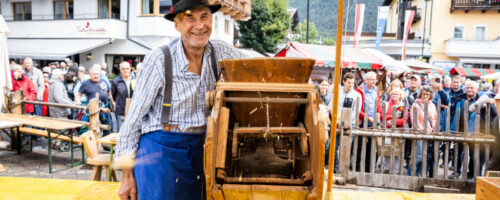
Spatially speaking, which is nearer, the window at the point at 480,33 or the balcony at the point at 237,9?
the balcony at the point at 237,9

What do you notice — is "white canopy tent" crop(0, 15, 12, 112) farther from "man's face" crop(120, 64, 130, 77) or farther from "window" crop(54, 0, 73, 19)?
"window" crop(54, 0, 73, 19)

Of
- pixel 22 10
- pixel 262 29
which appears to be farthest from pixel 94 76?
pixel 262 29

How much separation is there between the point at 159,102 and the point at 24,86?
6964mm

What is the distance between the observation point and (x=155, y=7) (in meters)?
18.2

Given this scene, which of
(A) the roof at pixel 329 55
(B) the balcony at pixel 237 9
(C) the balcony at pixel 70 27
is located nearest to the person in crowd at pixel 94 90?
(A) the roof at pixel 329 55

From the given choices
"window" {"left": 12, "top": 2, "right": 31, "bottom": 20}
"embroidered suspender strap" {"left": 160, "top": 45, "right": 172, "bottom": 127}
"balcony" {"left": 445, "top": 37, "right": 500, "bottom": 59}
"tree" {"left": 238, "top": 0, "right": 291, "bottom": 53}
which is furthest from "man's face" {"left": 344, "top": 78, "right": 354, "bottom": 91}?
"balcony" {"left": 445, "top": 37, "right": 500, "bottom": 59}

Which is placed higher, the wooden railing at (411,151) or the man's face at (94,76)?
the man's face at (94,76)

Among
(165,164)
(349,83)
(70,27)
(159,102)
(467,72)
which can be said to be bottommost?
(165,164)

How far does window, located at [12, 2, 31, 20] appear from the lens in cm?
2095

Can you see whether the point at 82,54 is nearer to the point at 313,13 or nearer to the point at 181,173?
the point at 181,173

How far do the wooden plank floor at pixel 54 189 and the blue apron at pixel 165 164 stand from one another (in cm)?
122

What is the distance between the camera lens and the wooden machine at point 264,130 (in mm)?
1472

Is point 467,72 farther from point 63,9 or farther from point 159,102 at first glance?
point 159,102

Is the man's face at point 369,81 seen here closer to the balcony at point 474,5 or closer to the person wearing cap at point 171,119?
the person wearing cap at point 171,119
